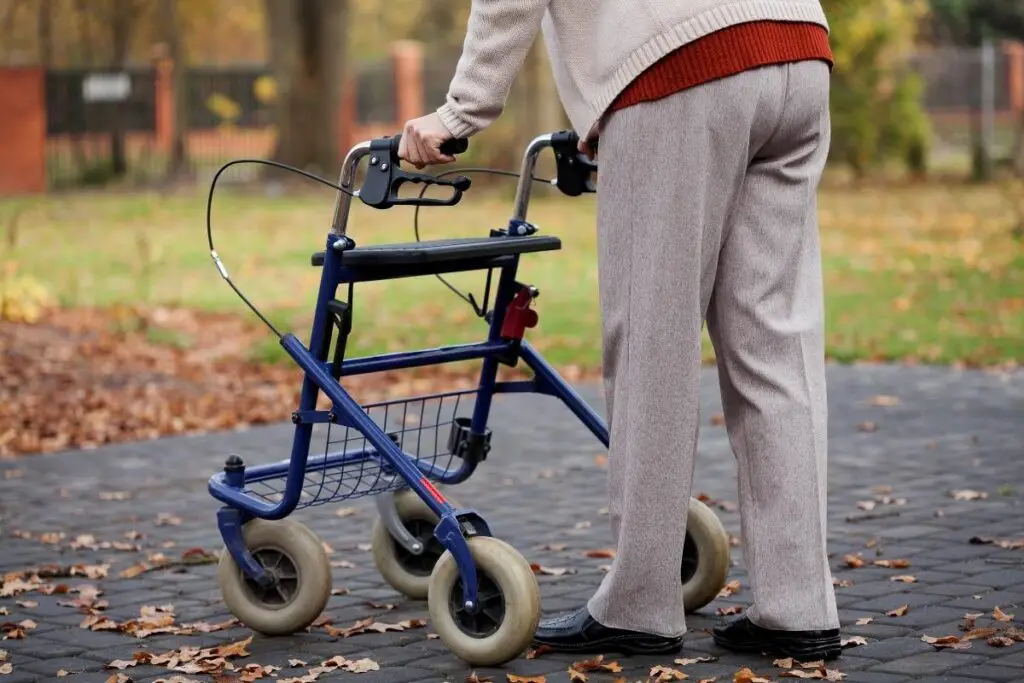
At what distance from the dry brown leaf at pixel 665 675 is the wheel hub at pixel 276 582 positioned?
1002 mm

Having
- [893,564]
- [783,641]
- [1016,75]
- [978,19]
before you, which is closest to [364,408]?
[783,641]

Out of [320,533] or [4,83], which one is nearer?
[320,533]

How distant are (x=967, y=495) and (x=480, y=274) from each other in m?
9.68

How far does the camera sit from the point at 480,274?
15.4 metres

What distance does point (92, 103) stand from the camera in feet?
91.7

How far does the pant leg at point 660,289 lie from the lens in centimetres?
373

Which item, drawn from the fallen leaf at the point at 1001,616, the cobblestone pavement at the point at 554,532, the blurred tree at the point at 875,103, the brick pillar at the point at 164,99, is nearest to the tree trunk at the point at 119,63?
the brick pillar at the point at 164,99

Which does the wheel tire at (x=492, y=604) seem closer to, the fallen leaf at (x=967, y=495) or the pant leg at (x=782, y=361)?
the pant leg at (x=782, y=361)

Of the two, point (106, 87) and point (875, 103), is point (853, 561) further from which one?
point (106, 87)

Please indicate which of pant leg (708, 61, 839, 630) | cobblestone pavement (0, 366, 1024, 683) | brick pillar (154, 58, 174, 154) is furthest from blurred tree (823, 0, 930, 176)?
pant leg (708, 61, 839, 630)

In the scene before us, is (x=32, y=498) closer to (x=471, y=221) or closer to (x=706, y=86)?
(x=706, y=86)

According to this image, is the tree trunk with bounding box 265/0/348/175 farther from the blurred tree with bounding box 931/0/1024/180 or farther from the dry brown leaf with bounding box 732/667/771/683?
the dry brown leaf with bounding box 732/667/771/683

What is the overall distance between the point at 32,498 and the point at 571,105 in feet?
10.8

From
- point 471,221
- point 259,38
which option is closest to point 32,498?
point 471,221
